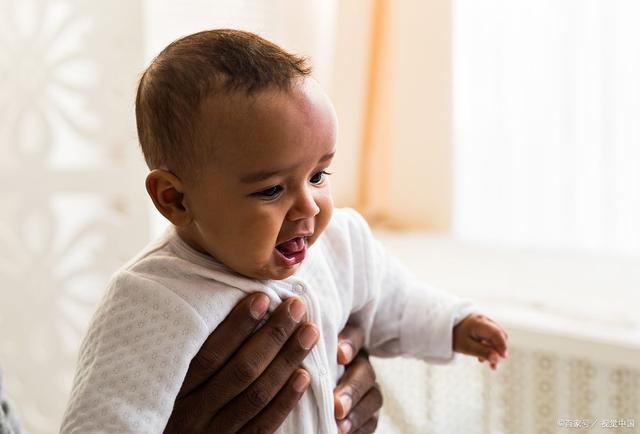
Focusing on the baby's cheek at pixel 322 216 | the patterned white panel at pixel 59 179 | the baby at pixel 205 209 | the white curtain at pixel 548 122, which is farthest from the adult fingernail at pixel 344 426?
the white curtain at pixel 548 122

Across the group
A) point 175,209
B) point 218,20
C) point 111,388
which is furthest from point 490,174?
point 111,388

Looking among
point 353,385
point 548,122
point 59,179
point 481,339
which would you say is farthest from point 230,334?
point 548,122

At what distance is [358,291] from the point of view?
112cm

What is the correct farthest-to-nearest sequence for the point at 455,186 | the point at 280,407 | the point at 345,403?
the point at 455,186
the point at 345,403
the point at 280,407

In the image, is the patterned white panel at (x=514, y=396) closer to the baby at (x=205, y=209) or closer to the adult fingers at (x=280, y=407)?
the adult fingers at (x=280, y=407)

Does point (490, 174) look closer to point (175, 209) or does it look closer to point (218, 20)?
point (218, 20)

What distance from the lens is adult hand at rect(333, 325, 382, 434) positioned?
109 centimetres

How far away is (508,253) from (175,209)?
1260mm

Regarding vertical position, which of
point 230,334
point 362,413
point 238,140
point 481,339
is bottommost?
point 362,413

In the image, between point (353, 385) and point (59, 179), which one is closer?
point (353, 385)

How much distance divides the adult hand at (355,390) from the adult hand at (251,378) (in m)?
0.11

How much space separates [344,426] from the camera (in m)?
1.11

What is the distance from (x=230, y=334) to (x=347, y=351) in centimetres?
22

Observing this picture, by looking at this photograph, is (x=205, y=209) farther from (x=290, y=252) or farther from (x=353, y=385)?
(x=353, y=385)
